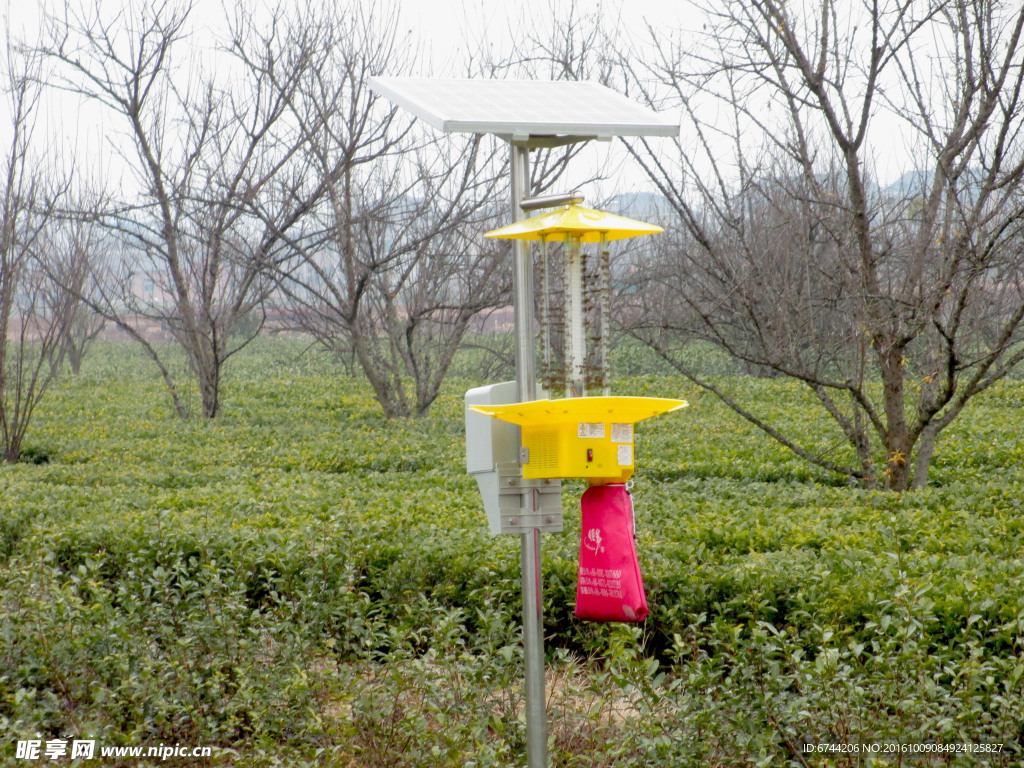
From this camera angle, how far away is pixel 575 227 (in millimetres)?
2125

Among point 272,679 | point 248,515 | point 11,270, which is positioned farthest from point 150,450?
point 272,679

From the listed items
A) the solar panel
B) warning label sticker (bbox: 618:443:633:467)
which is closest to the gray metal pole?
the solar panel

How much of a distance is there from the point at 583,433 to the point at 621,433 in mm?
110

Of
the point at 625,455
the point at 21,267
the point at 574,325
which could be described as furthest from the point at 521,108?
the point at 21,267

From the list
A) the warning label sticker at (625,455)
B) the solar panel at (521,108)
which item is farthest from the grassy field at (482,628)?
the solar panel at (521,108)

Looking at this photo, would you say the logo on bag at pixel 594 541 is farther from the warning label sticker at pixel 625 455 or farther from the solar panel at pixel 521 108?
the solar panel at pixel 521 108

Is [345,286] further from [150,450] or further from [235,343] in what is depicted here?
[235,343]

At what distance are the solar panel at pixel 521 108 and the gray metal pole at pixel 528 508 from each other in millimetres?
121

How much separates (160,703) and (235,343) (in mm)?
27568

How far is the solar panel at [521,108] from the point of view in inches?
86.7

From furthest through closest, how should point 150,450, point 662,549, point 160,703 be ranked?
1. point 150,450
2. point 662,549
3. point 160,703

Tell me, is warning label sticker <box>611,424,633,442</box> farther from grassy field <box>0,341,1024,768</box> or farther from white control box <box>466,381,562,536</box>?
grassy field <box>0,341,1024,768</box>

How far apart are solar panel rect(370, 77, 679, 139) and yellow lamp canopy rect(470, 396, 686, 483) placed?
67 centimetres

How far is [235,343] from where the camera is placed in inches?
1161
